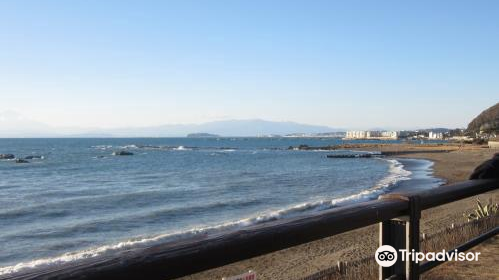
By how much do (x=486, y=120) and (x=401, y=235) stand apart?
154332mm

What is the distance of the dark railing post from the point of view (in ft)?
9.27

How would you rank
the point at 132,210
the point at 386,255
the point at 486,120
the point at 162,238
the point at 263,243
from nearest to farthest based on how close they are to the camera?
the point at 263,243 < the point at 386,255 < the point at 162,238 < the point at 132,210 < the point at 486,120

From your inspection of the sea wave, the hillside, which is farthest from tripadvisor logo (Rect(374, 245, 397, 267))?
the hillside

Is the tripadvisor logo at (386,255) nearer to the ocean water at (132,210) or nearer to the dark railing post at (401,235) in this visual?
the dark railing post at (401,235)

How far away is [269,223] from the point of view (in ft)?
7.02

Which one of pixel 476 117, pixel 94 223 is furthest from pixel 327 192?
pixel 476 117

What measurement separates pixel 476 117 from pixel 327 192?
145 meters

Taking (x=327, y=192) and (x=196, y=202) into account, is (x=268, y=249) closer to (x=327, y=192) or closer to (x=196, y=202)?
(x=196, y=202)

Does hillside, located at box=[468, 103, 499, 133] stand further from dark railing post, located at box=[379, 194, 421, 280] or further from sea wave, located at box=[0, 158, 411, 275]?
dark railing post, located at box=[379, 194, 421, 280]

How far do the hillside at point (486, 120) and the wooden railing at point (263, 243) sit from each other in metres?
139

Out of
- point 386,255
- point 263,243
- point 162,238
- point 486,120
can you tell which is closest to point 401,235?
point 386,255

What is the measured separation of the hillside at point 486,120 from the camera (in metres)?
132

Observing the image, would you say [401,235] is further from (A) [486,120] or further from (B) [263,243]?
(A) [486,120]

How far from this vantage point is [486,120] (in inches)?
5546
